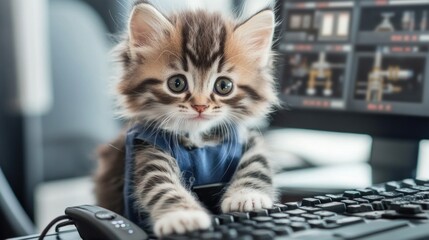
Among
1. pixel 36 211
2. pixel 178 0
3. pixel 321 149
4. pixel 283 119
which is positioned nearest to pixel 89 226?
pixel 178 0

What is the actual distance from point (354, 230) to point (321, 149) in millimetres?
778

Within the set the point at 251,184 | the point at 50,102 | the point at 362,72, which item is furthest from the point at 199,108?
the point at 50,102

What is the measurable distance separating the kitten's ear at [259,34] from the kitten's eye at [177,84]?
0.10 meters

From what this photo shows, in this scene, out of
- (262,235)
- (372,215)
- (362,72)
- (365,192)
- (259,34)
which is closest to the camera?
(262,235)

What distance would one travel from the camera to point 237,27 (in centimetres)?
75

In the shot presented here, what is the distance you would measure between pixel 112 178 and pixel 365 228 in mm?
424

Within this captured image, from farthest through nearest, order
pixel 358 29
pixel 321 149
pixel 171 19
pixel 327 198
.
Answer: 1. pixel 321 149
2. pixel 358 29
3. pixel 171 19
4. pixel 327 198

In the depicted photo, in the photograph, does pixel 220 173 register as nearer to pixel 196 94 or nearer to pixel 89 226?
pixel 196 94

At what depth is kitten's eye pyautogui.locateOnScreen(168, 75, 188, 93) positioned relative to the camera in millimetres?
706

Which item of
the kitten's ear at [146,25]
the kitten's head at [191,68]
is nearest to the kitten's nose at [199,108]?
the kitten's head at [191,68]

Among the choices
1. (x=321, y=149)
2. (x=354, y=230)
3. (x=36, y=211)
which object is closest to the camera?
(x=354, y=230)

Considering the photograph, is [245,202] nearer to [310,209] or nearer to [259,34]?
[310,209]

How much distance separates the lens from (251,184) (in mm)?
705

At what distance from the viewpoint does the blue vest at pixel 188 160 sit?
0.70 metres
